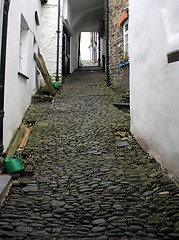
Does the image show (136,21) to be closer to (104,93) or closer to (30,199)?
(30,199)

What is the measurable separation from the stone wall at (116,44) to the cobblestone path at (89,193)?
11.0ft

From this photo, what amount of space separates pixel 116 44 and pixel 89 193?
700 cm

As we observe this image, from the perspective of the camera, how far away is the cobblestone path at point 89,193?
184cm

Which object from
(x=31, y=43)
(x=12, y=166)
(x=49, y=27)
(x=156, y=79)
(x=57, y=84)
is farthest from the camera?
(x=49, y=27)

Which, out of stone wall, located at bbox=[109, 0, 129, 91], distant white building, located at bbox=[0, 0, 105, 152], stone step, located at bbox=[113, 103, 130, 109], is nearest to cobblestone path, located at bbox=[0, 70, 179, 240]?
distant white building, located at bbox=[0, 0, 105, 152]

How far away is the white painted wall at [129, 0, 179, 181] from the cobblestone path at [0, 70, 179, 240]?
317 millimetres

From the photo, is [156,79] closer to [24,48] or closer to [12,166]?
[12,166]

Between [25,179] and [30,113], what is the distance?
10.4ft

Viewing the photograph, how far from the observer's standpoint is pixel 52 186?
8.67 ft

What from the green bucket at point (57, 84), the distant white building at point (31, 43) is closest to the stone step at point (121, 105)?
the distant white building at point (31, 43)

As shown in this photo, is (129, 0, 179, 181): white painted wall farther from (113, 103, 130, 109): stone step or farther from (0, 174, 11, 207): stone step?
(113, 103, 130, 109): stone step

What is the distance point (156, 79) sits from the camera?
3014 millimetres

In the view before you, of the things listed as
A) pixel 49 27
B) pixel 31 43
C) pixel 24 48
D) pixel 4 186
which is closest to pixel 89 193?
pixel 4 186

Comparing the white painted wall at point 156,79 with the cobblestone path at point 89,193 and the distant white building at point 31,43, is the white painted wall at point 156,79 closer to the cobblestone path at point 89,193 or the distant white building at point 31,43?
the cobblestone path at point 89,193
